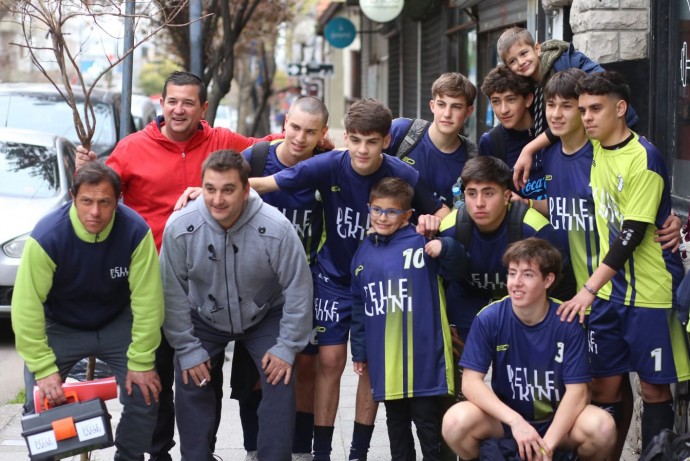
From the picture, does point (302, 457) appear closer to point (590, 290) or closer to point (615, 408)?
point (615, 408)

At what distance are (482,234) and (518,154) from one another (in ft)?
2.20

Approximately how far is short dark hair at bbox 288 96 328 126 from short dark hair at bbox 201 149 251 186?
569mm

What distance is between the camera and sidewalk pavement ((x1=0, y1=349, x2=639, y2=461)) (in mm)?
5941

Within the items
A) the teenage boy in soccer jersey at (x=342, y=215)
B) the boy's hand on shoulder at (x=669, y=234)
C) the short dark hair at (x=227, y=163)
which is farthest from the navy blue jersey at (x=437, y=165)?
the boy's hand on shoulder at (x=669, y=234)

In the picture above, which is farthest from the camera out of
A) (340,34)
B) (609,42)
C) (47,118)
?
(340,34)

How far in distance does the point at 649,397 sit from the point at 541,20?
182 inches

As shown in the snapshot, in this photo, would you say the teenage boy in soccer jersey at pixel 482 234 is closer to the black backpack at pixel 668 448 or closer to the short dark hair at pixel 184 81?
the black backpack at pixel 668 448

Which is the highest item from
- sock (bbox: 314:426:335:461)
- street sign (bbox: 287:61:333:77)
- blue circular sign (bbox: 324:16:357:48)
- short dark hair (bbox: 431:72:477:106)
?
blue circular sign (bbox: 324:16:357:48)

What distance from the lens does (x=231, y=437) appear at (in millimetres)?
6340

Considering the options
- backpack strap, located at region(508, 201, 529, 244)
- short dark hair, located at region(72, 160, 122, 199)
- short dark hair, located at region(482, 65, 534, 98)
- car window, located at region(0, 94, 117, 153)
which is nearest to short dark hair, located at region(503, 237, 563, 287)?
backpack strap, located at region(508, 201, 529, 244)

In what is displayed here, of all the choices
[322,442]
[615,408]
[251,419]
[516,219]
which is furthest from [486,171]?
[251,419]

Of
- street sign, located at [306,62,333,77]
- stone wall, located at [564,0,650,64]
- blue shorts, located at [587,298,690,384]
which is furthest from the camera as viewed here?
street sign, located at [306,62,333,77]

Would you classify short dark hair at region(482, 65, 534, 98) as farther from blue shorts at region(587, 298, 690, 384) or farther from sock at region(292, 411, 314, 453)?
sock at region(292, 411, 314, 453)

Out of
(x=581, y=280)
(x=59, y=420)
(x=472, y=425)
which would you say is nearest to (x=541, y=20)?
(x=581, y=280)
